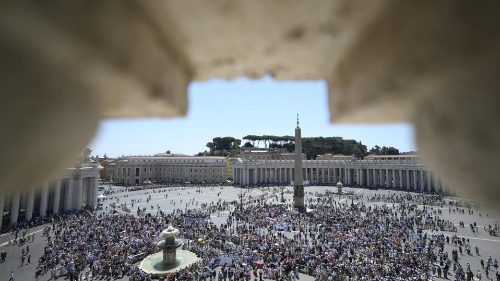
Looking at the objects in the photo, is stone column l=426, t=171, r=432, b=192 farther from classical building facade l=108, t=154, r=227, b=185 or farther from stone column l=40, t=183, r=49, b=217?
stone column l=40, t=183, r=49, b=217

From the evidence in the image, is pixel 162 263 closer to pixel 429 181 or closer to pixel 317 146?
pixel 429 181

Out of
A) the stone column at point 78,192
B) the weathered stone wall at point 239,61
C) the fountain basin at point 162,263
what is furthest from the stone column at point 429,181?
the weathered stone wall at point 239,61

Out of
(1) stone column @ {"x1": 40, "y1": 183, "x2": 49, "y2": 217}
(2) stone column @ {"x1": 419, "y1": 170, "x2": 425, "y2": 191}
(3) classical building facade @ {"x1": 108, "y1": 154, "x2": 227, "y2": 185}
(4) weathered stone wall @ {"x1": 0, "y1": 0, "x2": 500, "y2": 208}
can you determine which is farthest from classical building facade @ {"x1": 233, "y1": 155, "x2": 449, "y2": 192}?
(4) weathered stone wall @ {"x1": 0, "y1": 0, "x2": 500, "y2": 208}

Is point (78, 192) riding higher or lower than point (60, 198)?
higher

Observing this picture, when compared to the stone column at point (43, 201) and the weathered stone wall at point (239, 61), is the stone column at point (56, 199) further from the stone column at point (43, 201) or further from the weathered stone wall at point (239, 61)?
the weathered stone wall at point (239, 61)

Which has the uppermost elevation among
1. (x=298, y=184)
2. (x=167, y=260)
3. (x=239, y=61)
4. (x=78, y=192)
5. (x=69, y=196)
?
(x=239, y=61)

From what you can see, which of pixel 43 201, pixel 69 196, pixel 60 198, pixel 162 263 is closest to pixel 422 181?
pixel 162 263

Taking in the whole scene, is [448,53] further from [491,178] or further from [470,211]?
[470,211]

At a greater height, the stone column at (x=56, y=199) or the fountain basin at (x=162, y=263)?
the stone column at (x=56, y=199)
